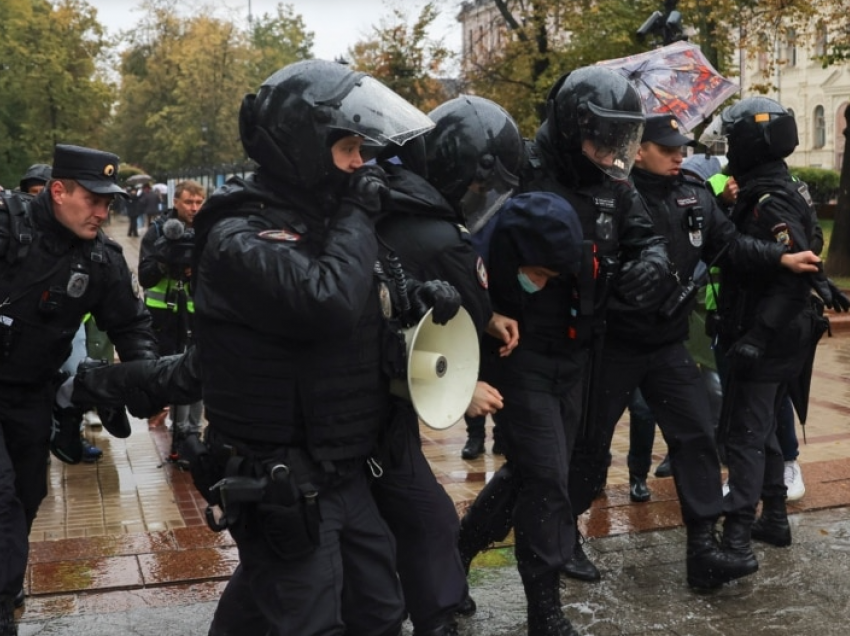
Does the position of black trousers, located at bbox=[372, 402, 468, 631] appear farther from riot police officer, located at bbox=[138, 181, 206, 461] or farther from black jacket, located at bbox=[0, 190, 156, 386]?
riot police officer, located at bbox=[138, 181, 206, 461]

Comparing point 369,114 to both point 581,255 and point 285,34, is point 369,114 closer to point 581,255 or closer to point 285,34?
point 581,255

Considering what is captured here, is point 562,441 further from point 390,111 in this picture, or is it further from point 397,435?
point 390,111

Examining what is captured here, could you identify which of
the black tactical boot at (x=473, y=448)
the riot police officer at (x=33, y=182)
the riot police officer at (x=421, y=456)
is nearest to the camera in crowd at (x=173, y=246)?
the riot police officer at (x=33, y=182)

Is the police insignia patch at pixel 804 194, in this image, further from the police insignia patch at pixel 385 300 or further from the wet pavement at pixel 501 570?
the police insignia patch at pixel 385 300

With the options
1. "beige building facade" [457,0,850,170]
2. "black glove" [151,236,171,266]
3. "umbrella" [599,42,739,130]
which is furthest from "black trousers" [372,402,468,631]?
"beige building facade" [457,0,850,170]

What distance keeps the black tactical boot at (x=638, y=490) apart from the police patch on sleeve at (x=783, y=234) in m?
1.62

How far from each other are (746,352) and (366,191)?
8.44ft

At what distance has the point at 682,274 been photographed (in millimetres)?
4762

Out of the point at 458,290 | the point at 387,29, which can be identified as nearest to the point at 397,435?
the point at 458,290

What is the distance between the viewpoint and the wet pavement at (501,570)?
439cm

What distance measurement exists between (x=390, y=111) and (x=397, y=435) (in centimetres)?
86

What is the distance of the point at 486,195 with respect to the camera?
146 inches

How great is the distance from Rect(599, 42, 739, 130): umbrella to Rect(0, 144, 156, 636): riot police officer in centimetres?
264

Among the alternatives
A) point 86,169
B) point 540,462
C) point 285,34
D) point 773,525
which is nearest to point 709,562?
point 773,525
